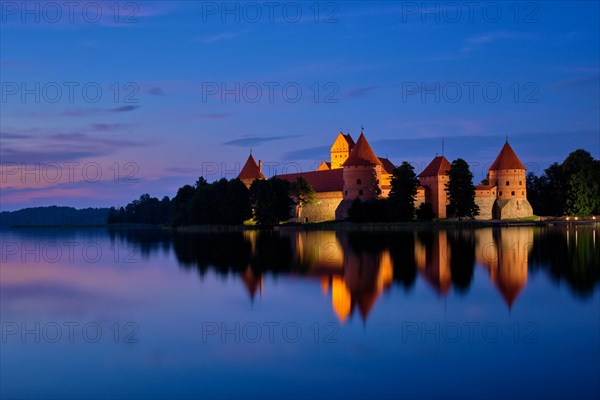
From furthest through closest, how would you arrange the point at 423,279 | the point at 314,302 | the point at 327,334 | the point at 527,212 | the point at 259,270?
the point at 527,212 < the point at 259,270 < the point at 423,279 < the point at 314,302 < the point at 327,334

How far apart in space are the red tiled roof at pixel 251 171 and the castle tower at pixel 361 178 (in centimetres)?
1345

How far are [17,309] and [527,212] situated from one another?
166ft

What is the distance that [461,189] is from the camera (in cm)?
4809

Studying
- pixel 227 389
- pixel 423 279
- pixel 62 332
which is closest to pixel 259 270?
pixel 423 279

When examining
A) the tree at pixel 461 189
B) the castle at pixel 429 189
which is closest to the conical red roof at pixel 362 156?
the castle at pixel 429 189

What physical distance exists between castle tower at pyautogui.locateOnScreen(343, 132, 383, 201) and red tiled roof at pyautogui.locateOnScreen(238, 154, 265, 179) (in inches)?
529

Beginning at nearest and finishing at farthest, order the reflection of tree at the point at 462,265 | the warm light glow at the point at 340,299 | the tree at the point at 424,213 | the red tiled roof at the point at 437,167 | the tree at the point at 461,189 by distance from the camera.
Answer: the warm light glow at the point at 340,299, the reflection of tree at the point at 462,265, the tree at the point at 461,189, the tree at the point at 424,213, the red tiled roof at the point at 437,167

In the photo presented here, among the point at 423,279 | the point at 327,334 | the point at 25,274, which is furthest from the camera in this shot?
the point at 25,274

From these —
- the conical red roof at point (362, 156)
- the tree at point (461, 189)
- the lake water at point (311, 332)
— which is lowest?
the lake water at point (311, 332)

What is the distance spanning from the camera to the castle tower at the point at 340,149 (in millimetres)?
79125

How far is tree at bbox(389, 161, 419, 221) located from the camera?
150ft

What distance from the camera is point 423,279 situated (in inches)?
607

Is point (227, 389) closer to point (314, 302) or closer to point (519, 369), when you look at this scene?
point (519, 369)

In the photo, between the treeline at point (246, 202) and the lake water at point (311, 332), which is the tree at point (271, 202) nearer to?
the treeline at point (246, 202)
